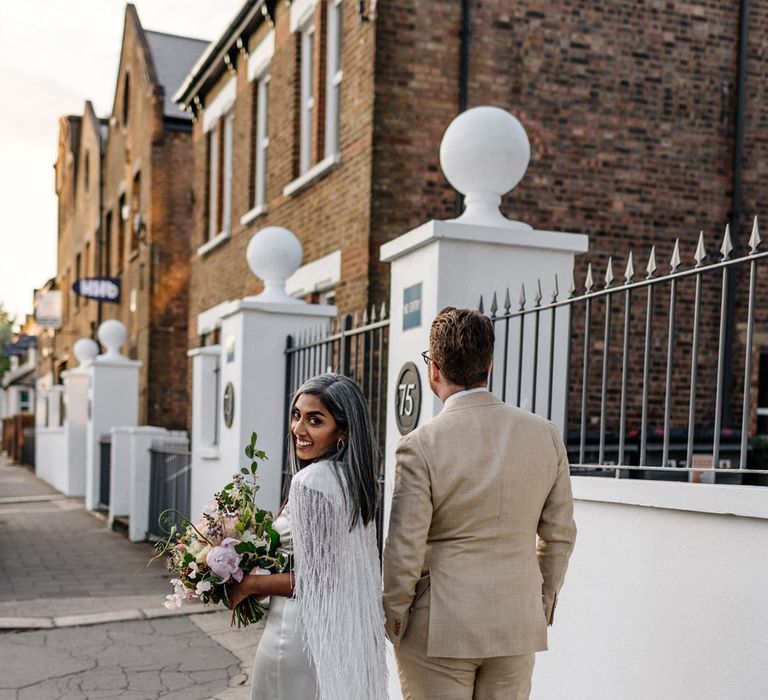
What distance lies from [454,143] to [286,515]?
8.84ft

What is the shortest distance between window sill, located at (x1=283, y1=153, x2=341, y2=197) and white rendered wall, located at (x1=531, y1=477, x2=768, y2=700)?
7173mm

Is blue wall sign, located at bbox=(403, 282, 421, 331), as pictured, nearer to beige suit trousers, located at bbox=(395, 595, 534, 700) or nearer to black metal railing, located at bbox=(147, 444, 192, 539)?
beige suit trousers, located at bbox=(395, 595, 534, 700)

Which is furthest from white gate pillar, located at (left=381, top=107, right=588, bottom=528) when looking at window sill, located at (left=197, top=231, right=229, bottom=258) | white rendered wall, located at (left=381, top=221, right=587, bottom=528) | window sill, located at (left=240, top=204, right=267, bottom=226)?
window sill, located at (left=197, top=231, right=229, bottom=258)

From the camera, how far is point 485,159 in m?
5.05

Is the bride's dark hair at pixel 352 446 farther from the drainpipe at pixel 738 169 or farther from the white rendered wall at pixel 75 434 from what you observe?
the white rendered wall at pixel 75 434

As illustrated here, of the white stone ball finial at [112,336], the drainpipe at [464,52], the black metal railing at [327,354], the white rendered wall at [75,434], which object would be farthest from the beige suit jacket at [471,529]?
the white rendered wall at [75,434]

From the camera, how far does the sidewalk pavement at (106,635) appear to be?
5.85m

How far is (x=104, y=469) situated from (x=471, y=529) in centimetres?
1414

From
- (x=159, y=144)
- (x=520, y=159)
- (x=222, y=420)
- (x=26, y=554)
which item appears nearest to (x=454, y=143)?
(x=520, y=159)

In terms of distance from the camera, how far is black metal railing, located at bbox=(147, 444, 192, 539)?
35.9ft

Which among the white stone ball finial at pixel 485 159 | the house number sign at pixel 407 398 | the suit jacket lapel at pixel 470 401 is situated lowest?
the house number sign at pixel 407 398

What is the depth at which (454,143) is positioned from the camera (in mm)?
5109

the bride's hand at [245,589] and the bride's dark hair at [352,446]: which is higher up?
the bride's dark hair at [352,446]

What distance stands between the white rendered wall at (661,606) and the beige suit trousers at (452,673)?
89 centimetres
